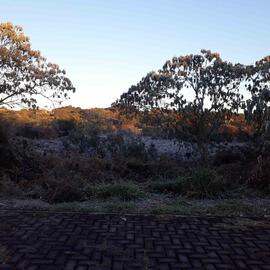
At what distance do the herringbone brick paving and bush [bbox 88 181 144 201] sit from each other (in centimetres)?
130

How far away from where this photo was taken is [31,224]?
593cm

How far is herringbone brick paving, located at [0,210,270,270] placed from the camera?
14.4ft

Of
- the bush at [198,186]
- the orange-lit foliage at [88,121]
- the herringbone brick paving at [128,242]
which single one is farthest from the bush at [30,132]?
the herringbone brick paving at [128,242]

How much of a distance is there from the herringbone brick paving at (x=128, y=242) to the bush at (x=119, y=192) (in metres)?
1.30

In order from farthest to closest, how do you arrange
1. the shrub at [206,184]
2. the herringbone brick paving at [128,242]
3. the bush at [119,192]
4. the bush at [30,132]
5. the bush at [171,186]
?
the bush at [30,132], the bush at [171,186], the shrub at [206,184], the bush at [119,192], the herringbone brick paving at [128,242]

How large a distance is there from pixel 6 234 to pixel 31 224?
573 mm

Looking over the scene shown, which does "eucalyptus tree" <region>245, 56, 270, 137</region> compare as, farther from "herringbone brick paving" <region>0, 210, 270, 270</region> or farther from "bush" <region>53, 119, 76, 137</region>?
"bush" <region>53, 119, 76, 137</region>

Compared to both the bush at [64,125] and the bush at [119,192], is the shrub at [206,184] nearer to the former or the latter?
the bush at [119,192]

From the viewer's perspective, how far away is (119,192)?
790cm

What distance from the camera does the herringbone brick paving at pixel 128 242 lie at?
440 cm

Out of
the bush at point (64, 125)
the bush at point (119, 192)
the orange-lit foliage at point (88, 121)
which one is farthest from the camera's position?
the bush at point (64, 125)

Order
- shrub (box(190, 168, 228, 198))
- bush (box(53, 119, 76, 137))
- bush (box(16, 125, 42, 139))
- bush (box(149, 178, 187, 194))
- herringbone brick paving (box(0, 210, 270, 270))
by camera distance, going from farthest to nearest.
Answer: bush (box(53, 119, 76, 137)) → bush (box(16, 125, 42, 139)) → bush (box(149, 178, 187, 194)) → shrub (box(190, 168, 228, 198)) → herringbone brick paving (box(0, 210, 270, 270))

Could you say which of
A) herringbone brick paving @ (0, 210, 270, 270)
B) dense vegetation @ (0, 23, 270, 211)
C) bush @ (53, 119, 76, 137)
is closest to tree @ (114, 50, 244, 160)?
dense vegetation @ (0, 23, 270, 211)

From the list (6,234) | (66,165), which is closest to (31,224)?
(6,234)
